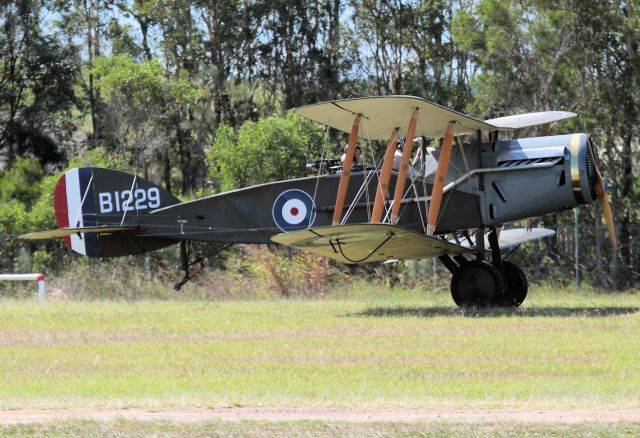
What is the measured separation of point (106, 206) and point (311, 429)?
42.2 feet

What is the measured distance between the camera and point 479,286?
16.8 m

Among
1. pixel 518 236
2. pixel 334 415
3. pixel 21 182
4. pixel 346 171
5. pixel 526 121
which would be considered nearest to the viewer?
pixel 334 415

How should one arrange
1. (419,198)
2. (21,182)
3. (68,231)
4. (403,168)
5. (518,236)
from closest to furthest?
1. (403,168)
2. (419,198)
3. (68,231)
4. (518,236)
5. (21,182)

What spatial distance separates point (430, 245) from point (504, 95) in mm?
13079

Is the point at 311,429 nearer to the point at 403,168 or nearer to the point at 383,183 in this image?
the point at 403,168

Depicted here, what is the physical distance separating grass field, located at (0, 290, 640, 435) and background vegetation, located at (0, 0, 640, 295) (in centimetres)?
764

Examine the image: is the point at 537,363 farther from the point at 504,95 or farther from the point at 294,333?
the point at 504,95

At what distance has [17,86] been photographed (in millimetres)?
36875

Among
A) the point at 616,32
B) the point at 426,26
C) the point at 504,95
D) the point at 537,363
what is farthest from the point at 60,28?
the point at 537,363

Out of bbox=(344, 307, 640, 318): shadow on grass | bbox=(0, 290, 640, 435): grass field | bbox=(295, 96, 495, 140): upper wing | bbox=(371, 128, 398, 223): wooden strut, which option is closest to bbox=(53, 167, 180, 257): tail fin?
bbox=(0, 290, 640, 435): grass field

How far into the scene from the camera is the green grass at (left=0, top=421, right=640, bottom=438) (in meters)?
7.54

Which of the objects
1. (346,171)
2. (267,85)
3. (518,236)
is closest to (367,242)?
(346,171)

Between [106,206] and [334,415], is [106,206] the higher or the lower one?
the higher one

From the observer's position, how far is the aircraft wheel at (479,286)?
16.7 metres
